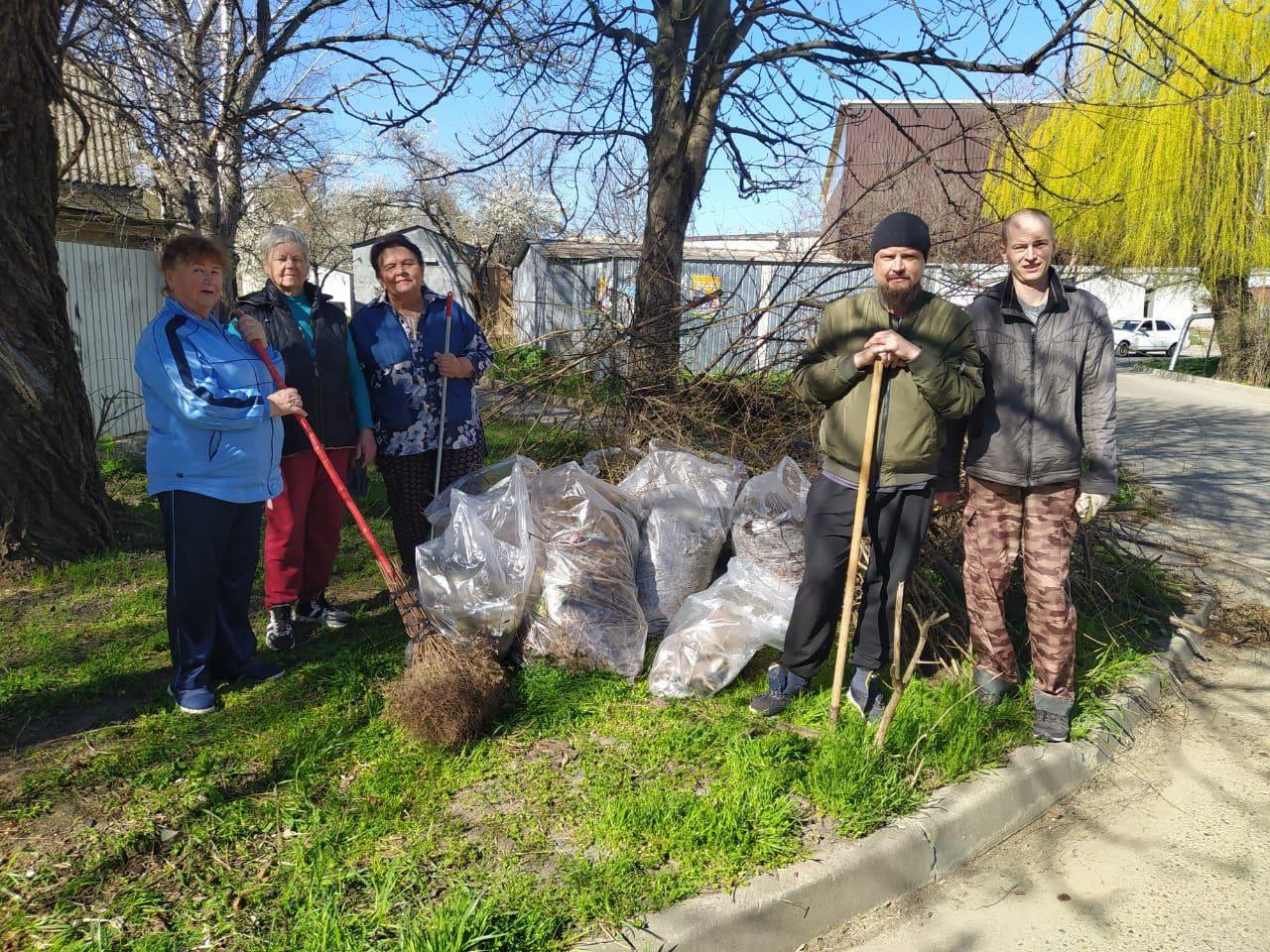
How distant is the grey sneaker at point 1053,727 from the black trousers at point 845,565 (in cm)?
61

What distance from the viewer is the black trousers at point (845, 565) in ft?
9.76

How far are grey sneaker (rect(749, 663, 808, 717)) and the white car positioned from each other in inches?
1207

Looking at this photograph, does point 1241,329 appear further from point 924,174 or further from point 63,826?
point 63,826

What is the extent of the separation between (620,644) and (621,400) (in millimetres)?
1793

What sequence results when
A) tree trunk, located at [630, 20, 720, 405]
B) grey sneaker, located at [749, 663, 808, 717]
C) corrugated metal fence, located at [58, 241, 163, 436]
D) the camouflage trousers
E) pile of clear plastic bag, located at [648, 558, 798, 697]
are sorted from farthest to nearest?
1. corrugated metal fence, located at [58, 241, 163, 436]
2. tree trunk, located at [630, 20, 720, 405]
3. pile of clear plastic bag, located at [648, 558, 798, 697]
4. grey sneaker, located at [749, 663, 808, 717]
5. the camouflage trousers

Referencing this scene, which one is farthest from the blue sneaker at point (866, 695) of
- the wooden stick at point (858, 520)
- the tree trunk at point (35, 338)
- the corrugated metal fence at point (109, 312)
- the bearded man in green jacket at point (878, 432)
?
the corrugated metal fence at point (109, 312)

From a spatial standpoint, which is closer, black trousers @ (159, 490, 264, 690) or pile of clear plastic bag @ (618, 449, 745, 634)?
black trousers @ (159, 490, 264, 690)

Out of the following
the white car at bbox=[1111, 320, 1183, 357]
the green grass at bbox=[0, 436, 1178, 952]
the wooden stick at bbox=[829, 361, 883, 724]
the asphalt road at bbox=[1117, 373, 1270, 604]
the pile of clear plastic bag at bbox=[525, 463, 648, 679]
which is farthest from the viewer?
the white car at bbox=[1111, 320, 1183, 357]

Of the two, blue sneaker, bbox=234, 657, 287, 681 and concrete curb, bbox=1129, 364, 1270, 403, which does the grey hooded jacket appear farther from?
concrete curb, bbox=1129, 364, 1270, 403

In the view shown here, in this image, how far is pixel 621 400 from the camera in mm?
4902

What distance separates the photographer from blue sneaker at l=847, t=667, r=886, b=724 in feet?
10.1

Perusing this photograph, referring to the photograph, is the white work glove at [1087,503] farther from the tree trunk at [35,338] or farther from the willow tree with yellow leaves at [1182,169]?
the willow tree with yellow leaves at [1182,169]

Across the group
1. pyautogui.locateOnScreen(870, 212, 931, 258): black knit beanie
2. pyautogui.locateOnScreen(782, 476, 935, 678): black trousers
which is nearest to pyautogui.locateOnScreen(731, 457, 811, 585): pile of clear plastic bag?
pyautogui.locateOnScreen(782, 476, 935, 678): black trousers

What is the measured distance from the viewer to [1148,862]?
2.62 m
